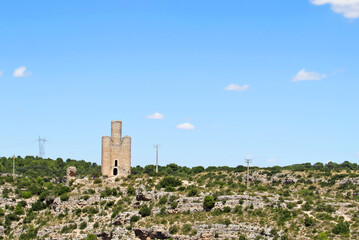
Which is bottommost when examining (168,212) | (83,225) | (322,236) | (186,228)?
(322,236)

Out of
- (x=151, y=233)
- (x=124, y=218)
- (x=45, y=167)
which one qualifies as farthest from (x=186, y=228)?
(x=45, y=167)

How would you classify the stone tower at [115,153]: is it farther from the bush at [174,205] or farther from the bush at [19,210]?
the bush at [174,205]

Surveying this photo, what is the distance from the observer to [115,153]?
89438 millimetres

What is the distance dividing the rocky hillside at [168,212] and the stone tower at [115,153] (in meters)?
1.80

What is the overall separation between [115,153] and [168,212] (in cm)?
1641

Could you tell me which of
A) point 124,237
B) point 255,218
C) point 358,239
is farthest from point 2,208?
point 358,239

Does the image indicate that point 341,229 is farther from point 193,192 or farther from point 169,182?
point 169,182

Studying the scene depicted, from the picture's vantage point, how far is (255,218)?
232 feet

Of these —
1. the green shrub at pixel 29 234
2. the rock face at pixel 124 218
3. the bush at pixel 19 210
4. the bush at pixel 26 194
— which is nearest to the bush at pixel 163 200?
the rock face at pixel 124 218

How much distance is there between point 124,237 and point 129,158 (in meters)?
18.8

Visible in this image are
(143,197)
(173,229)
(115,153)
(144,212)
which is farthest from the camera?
(115,153)

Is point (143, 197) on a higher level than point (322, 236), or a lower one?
higher

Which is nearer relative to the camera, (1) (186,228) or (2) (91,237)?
(1) (186,228)

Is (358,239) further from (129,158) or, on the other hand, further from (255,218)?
(129,158)
